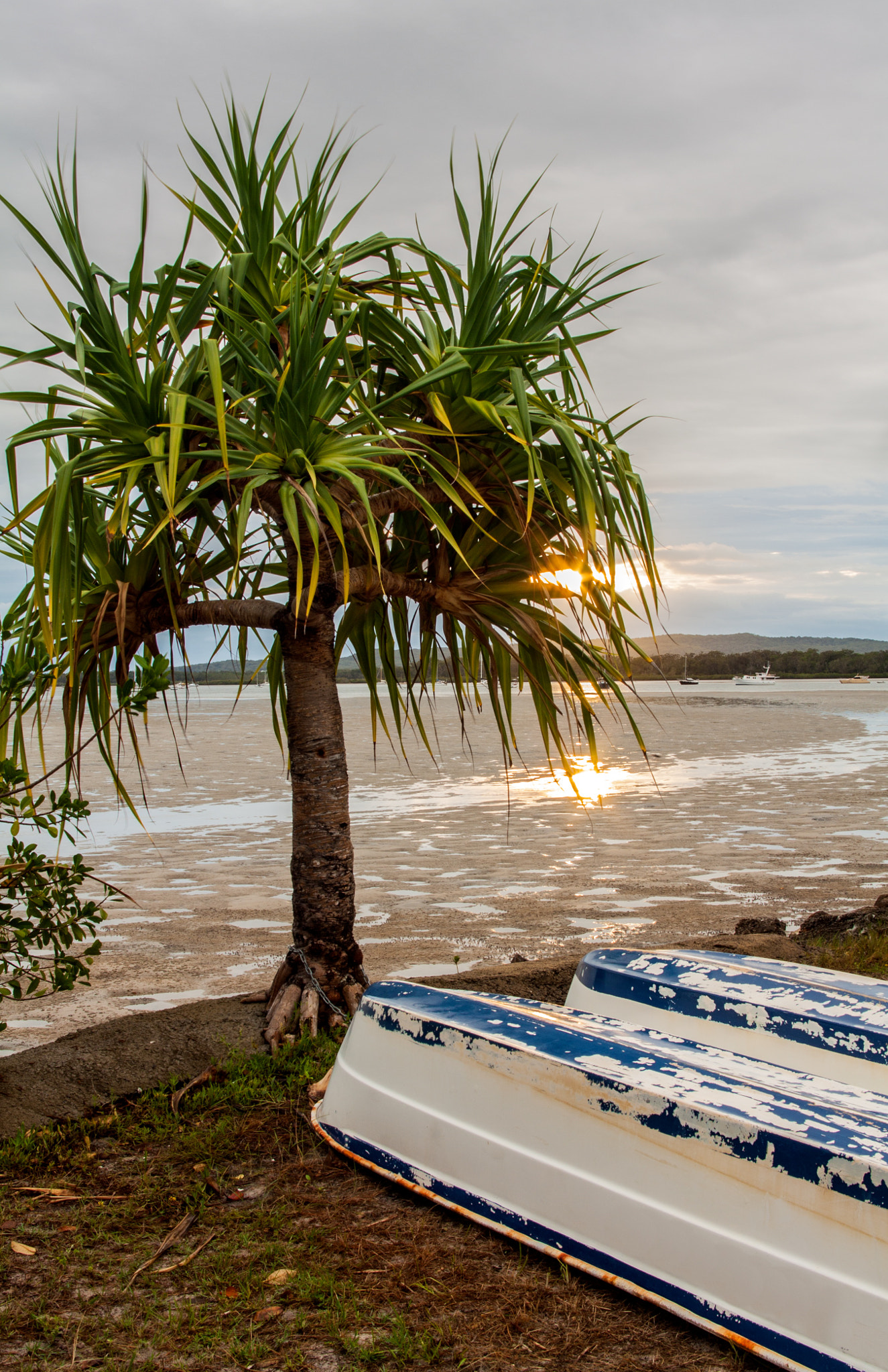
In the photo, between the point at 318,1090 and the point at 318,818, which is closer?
the point at 318,1090

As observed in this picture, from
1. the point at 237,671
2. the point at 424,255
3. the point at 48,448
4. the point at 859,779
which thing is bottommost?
the point at 859,779

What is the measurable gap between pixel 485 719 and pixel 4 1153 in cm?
2766

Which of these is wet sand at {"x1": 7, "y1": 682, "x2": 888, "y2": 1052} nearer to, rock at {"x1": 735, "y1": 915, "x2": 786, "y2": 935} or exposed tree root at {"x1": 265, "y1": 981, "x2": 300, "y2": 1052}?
rock at {"x1": 735, "y1": 915, "x2": 786, "y2": 935}

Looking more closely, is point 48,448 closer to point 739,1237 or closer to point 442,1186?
point 442,1186

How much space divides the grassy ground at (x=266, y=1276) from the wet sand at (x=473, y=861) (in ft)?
5.62

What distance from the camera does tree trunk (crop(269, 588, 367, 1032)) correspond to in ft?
13.1

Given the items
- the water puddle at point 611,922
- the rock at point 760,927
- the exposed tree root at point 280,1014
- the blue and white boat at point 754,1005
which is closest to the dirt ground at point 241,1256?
the exposed tree root at point 280,1014

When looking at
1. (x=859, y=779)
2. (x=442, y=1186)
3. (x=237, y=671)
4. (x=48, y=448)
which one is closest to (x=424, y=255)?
(x=48, y=448)

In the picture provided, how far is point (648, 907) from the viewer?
6699 mm

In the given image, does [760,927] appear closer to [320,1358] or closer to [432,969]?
[432,969]

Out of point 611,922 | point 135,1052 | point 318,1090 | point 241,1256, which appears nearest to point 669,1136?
point 241,1256

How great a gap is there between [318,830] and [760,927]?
2744 millimetres

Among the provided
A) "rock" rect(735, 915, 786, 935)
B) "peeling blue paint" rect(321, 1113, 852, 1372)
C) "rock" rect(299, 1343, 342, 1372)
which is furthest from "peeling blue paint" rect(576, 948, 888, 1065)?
"rock" rect(735, 915, 786, 935)

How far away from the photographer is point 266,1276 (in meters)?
2.43
